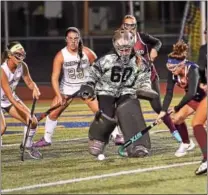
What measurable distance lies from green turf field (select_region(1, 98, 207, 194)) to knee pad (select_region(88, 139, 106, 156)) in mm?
88

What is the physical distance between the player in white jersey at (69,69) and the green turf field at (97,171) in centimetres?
37

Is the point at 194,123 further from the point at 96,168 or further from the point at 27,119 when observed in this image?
the point at 27,119

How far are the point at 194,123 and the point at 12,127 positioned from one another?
4929 mm

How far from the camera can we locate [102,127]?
7.80 metres

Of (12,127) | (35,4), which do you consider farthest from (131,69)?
(35,4)

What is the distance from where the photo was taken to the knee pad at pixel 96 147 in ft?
25.8

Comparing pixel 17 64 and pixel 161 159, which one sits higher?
pixel 17 64

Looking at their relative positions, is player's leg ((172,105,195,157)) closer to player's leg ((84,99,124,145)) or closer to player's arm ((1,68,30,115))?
player's leg ((84,99,124,145))

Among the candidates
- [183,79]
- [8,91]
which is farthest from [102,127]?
[8,91]

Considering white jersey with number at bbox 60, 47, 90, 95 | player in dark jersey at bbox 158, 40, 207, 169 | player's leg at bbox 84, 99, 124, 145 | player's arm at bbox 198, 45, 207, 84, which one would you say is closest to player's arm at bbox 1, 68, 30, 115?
white jersey with number at bbox 60, 47, 90, 95

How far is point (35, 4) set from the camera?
2453 centimetres

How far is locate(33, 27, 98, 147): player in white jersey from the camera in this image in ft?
28.6

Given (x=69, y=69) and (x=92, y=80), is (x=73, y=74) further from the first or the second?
(x=92, y=80)

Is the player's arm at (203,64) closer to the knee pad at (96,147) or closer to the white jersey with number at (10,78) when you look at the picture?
the knee pad at (96,147)
